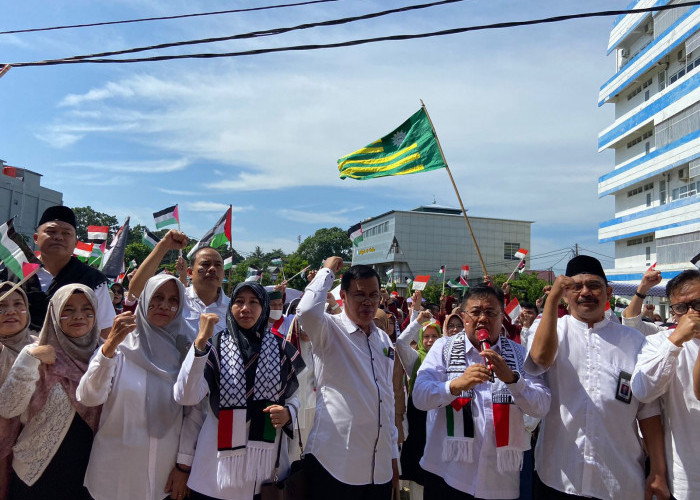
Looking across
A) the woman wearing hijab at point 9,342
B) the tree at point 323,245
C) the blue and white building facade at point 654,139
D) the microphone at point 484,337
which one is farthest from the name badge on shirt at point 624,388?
the tree at point 323,245

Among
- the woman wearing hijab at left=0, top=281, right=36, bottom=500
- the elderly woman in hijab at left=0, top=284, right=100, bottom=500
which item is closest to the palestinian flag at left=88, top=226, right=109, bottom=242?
the woman wearing hijab at left=0, top=281, right=36, bottom=500

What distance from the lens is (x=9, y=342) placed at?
3111 millimetres

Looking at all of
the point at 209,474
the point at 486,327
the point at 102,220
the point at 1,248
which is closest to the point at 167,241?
the point at 1,248

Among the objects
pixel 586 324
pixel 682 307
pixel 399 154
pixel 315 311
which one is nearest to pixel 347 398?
pixel 315 311

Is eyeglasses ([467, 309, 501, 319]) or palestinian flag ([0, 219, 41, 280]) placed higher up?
palestinian flag ([0, 219, 41, 280])

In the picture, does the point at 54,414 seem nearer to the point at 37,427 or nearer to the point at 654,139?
the point at 37,427

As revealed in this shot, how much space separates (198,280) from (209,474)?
1711 mm

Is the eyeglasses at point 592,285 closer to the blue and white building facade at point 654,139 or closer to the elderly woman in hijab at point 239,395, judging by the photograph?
the elderly woman in hijab at point 239,395

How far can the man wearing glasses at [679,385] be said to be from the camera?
265cm

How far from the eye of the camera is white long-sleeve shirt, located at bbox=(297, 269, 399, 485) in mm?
3002

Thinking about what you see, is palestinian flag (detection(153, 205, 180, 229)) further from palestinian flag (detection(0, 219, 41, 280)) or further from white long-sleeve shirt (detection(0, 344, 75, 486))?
white long-sleeve shirt (detection(0, 344, 75, 486))

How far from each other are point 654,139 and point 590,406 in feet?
113

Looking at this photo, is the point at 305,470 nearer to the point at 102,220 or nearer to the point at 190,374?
the point at 190,374

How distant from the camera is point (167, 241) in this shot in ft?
12.5
